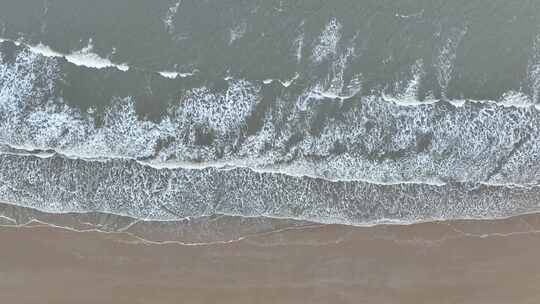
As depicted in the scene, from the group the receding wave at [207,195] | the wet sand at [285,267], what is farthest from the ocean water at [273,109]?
the wet sand at [285,267]

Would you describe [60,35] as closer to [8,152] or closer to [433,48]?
[8,152]

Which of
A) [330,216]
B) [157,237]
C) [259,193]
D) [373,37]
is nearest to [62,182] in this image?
[157,237]

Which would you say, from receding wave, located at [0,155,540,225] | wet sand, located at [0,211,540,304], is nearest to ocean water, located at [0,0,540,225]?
receding wave, located at [0,155,540,225]

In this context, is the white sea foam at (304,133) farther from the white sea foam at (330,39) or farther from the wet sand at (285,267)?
the wet sand at (285,267)

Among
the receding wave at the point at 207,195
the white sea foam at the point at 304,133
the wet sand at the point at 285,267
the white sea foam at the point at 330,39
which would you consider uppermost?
the white sea foam at the point at 330,39

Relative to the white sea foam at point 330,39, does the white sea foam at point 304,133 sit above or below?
below

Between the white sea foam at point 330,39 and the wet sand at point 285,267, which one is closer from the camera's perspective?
the wet sand at point 285,267
